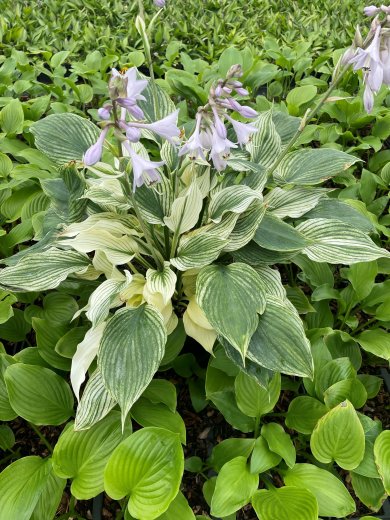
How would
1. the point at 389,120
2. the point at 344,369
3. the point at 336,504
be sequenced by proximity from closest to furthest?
the point at 336,504 → the point at 344,369 → the point at 389,120

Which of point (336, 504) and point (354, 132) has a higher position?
point (354, 132)

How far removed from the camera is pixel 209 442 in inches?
68.0

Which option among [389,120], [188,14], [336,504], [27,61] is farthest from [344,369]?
[188,14]

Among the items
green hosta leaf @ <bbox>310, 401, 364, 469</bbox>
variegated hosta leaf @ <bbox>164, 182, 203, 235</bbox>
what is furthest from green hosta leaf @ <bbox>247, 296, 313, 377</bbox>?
variegated hosta leaf @ <bbox>164, 182, 203, 235</bbox>

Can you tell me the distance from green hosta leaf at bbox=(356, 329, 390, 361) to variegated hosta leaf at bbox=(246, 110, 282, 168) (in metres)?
0.69

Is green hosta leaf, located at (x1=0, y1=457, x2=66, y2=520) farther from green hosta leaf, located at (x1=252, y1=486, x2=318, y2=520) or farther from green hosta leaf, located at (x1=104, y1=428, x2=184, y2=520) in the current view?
green hosta leaf, located at (x1=252, y1=486, x2=318, y2=520)

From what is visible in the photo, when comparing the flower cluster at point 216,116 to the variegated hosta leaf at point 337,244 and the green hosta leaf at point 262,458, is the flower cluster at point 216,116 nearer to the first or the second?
the variegated hosta leaf at point 337,244

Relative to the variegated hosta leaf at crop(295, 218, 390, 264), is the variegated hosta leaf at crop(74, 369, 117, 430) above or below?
below

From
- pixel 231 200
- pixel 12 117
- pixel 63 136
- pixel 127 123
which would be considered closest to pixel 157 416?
pixel 231 200

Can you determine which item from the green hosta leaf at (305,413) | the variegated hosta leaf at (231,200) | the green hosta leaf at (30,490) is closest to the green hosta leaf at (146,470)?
the green hosta leaf at (30,490)

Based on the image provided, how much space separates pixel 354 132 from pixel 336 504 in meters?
1.87

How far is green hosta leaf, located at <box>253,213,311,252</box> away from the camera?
1515 millimetres

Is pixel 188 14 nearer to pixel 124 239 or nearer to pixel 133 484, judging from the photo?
pixel 124 239

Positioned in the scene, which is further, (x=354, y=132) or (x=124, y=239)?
(x=354, y=132)
